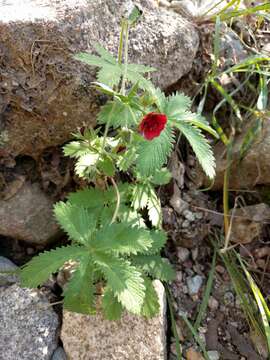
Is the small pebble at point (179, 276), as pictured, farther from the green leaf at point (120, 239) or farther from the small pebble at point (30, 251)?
the small pebble at point (30, 251)

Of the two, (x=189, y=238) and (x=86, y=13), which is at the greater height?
(x=86, y=13)

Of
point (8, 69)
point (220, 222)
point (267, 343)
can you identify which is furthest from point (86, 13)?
point (267, 343)

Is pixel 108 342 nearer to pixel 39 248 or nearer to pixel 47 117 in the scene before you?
pixel 39 248

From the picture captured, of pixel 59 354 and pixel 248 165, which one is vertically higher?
pixel 248 165

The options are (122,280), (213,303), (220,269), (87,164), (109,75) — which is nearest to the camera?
(122,280)

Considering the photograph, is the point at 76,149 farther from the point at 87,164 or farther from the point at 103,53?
the point at 103,53

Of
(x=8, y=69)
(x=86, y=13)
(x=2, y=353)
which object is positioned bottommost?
(x=2, y=353)

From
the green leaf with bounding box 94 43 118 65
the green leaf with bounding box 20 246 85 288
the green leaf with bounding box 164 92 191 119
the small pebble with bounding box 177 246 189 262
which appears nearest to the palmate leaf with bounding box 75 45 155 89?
the green leaf with bounding box 94 43 118 65

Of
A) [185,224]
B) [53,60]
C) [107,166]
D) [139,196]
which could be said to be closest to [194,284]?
[185,224]
